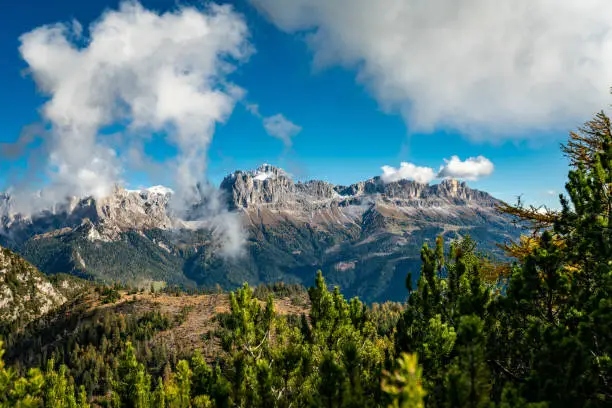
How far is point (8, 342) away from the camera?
186m

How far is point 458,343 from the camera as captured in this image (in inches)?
466

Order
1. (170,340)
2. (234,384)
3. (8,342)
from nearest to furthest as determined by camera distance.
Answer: (234,384) → (170,340) → (8,342)

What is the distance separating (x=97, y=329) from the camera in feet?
532

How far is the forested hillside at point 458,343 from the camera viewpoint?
7848 mm

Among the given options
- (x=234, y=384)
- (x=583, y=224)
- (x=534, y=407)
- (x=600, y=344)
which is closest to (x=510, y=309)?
(x=600, y=344)

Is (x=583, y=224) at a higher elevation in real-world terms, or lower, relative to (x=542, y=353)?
higher

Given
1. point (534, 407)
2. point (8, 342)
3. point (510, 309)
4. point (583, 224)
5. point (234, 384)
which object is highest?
point (583, 224)

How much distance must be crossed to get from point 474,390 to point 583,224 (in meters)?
8.43

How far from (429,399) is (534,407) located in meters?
6.12

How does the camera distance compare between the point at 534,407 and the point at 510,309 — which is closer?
the point at 534,407

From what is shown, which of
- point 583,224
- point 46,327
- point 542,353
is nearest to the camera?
point 542,353

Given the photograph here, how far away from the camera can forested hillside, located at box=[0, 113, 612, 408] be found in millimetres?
7848

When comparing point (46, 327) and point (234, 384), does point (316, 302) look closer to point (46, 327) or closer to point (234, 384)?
point (234, 384)

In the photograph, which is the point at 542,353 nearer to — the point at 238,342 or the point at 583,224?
the point at 583,224
